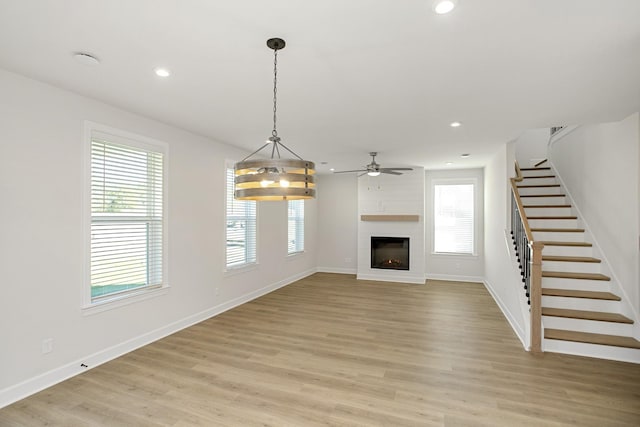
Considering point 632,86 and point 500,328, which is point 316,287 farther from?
point 632,86

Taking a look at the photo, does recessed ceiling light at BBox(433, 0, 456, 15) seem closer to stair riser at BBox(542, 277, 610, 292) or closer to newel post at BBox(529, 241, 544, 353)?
newel post at BBox(529, 241, 544, 353)

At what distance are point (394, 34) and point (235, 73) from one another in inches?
50.4

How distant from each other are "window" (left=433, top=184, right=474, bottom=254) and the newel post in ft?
13.1

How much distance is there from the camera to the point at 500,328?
14.2 feet

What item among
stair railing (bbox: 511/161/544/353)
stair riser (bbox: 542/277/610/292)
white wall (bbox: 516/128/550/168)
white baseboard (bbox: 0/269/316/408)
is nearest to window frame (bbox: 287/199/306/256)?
white baseboard (bbox: 0/269/316/408)

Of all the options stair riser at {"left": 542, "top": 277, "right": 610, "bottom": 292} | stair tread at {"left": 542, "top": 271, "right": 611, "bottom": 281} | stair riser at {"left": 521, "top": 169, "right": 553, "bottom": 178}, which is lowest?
stair riser at {"left": 542, "top": 277, "right": 610, "bottom": 292}

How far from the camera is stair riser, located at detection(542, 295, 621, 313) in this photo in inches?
151

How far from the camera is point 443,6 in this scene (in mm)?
1705

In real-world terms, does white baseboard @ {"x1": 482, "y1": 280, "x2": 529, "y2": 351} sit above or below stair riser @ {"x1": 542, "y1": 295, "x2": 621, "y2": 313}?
below

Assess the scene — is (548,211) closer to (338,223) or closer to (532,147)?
(532,147)

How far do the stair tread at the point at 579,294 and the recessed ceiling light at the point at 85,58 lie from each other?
206 inches

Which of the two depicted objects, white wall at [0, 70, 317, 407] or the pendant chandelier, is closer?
the pendant chandelier

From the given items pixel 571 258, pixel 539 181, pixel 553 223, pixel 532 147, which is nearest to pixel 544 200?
pixel 539 181

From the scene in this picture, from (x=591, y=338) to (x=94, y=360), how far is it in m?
5.28
